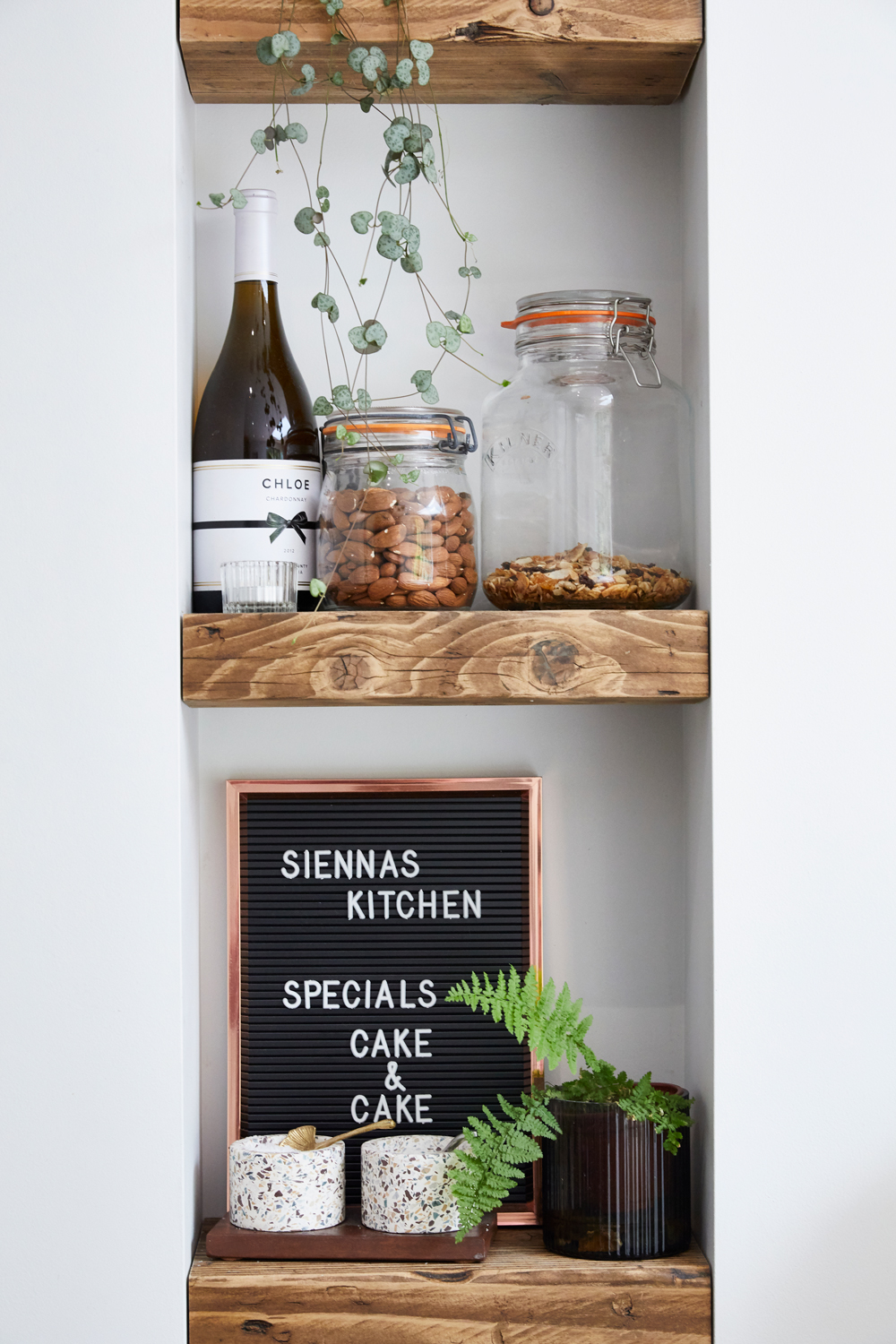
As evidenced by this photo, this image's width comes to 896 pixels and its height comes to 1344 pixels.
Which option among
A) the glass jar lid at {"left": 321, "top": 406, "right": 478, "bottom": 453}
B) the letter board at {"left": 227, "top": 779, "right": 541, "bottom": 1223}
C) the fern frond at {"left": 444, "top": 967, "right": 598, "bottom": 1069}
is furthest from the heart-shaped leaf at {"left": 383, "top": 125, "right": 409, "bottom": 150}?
the fern frond at {"left": 444, "top": 967, "right": 598, "bottom": 1069}

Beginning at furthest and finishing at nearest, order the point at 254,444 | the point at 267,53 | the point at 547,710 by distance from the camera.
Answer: the point at 547,710, the point at 254,444, the point at 267,53

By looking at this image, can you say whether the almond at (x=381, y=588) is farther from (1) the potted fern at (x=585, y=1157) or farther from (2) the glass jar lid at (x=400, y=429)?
(1) the potted fern at (x=585, y=1157)

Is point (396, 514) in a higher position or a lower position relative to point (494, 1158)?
higher

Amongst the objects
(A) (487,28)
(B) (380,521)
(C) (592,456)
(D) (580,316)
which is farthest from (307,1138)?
(A) (487,28)

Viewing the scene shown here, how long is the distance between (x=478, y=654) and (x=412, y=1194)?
493 millimetres

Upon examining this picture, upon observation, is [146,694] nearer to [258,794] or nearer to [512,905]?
[258,794]

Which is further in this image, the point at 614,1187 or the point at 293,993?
the point at 293,993

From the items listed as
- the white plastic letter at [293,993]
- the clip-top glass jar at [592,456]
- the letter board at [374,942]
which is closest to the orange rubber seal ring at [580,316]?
the clip-top glass jar at [592,456]

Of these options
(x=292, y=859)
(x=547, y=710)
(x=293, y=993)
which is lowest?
(x=293, y=993)

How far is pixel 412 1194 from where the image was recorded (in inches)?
40.3

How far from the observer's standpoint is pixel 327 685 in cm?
101

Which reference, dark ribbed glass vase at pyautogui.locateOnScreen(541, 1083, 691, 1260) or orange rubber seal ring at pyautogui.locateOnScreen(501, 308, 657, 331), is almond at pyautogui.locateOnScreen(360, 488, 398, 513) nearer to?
orange rubber seal ring at pyautogui.locateOnScreen(501, 308, 657, 331)

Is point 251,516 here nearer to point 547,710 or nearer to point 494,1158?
point 547,710

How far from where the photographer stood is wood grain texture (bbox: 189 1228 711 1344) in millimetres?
993
